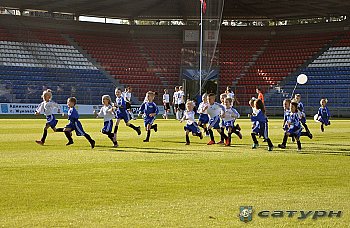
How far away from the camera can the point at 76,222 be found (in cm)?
745

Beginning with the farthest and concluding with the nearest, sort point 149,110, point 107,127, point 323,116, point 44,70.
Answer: point 44,70 < point 323,116 < point 149,110 < point 107,127

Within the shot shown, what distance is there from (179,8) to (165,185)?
47.0 meters

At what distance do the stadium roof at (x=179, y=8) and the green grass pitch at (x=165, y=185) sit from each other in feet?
113

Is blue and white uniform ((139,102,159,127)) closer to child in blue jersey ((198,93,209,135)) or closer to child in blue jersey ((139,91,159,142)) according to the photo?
child in blue jersey ((139,91,159,142))

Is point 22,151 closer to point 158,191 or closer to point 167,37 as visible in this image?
point 158,191

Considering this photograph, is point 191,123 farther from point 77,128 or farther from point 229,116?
point 77,128

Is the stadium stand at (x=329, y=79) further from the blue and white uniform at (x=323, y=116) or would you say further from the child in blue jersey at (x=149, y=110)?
the child in blue jersey at (x=149, y=110)

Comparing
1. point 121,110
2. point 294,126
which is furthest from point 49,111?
point 294,126

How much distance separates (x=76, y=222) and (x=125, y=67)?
49060mm

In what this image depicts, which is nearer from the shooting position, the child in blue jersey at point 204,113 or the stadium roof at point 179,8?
the child in blue jersey at point 204,113

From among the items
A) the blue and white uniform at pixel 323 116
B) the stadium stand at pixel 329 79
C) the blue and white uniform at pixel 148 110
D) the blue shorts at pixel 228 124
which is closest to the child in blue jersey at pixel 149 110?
the blue and white uniform at pixel 148 110

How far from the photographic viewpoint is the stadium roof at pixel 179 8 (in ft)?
172

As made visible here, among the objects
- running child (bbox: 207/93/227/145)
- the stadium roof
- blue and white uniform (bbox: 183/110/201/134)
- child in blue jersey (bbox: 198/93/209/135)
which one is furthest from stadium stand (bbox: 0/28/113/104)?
running child (bbox: 207/93/227/145)

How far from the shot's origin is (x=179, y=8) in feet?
185
